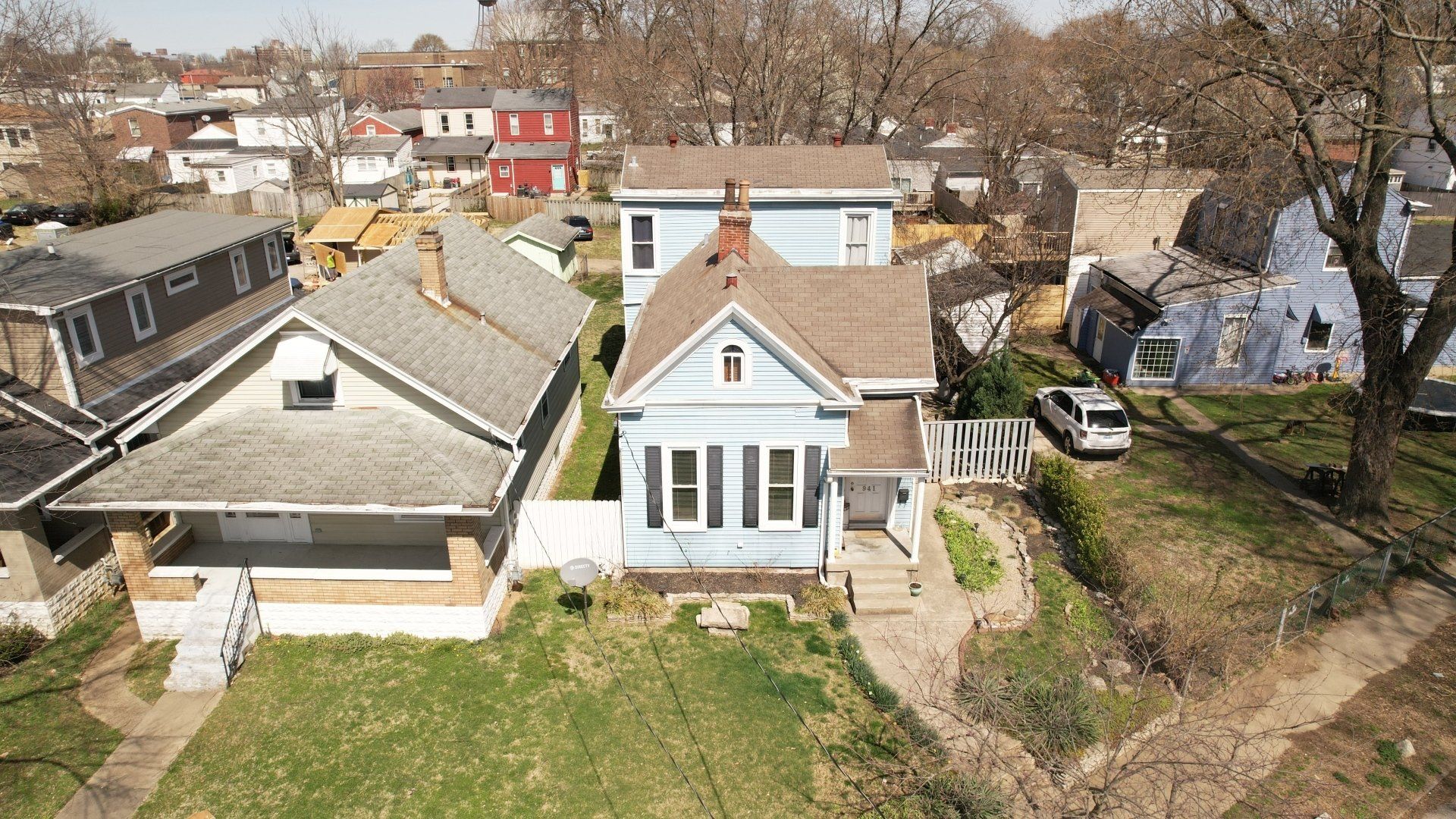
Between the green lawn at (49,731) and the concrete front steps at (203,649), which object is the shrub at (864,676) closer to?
the concrete front steps at (203,649)

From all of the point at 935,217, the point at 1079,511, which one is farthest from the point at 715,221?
the point at 935,217

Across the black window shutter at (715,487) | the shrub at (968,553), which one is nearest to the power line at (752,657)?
the black window shutter at (715,487)

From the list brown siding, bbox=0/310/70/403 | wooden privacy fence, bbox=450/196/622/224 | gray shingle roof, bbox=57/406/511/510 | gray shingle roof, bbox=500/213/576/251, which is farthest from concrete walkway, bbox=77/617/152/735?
wooden privacy fence, bbox=450/196/622/224

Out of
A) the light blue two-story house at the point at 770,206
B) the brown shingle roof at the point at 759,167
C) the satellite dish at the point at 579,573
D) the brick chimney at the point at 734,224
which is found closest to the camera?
the satellite dish at the point at 579,573

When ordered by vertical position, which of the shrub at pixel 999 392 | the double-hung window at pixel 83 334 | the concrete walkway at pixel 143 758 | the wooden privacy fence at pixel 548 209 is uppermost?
the double-hung window at pixel 83 334

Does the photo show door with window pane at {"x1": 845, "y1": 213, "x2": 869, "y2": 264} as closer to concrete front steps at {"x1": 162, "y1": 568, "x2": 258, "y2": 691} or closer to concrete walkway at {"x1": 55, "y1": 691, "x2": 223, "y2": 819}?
concrete front steps at {"x1": 162, "y1": 568, "x2": 258, "y2": 691}

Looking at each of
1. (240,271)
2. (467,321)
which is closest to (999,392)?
(467,321)
